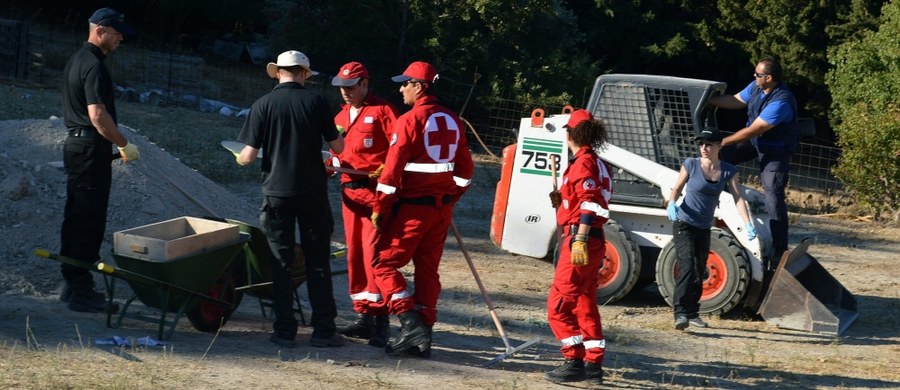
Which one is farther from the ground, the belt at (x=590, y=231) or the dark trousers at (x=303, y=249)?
the belt at (x=590, y=231)

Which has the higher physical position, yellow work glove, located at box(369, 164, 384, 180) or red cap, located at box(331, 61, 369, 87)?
red cap, located at box(331, 61, 369, 87)

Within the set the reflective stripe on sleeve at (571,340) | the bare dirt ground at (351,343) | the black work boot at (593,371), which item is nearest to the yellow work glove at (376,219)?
the bare dirt ground at (351,343)

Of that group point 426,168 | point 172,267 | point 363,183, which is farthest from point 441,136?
point 172,267

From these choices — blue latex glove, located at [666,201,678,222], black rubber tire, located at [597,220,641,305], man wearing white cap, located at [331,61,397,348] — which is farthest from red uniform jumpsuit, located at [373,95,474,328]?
black rubber tire, located at [597,220,641,305]

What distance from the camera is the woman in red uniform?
6875 mm

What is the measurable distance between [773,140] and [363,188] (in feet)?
13.1

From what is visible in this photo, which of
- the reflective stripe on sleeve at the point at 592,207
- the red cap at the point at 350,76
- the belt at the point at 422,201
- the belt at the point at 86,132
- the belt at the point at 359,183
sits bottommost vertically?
the belt at the point at 422,201

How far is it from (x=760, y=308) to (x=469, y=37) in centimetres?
1258

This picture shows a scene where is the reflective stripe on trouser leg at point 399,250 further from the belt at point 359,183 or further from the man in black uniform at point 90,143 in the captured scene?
the man in black uniform at point 90,143

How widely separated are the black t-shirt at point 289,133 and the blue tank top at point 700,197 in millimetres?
2956

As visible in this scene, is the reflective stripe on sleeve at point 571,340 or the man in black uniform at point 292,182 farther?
the man in black uniform at point 292,182

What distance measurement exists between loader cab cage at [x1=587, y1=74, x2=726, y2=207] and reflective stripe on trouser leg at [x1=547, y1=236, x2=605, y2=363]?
9.94 feet

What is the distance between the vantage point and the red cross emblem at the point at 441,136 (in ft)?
23.7

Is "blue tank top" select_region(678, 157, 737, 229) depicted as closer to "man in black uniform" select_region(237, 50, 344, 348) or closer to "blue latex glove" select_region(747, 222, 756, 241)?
"blue latex glove" select_region(747, 222, 756, 241)
